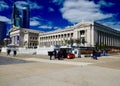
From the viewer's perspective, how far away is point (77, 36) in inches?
3415

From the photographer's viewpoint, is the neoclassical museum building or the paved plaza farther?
the neoclassical museum building

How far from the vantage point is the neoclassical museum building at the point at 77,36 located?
80.2m

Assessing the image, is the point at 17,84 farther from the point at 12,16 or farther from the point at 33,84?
the point at 12,16

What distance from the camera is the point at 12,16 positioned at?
627 feet

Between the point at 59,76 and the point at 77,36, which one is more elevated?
the point at 77,36

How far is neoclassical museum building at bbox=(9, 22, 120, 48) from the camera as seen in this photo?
3157 inches

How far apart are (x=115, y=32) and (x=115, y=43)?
854 cm

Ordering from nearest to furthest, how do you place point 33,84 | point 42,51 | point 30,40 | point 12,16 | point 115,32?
point 33,84 < point 42,51 < point 115,32 < point 30,40 < point 12,16

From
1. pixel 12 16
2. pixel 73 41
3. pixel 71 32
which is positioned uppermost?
pixel 12 16

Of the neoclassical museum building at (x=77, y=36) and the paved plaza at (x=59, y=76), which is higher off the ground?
the neoclassical museum building at (x=77, y=36)

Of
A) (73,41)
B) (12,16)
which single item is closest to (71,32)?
(73,41)

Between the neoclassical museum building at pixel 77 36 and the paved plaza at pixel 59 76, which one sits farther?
the neoclassical museum building at pixel 77 36

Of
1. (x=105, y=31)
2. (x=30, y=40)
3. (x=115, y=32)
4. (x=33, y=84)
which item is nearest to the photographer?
(x=33, y=84)

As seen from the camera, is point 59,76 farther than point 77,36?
No
